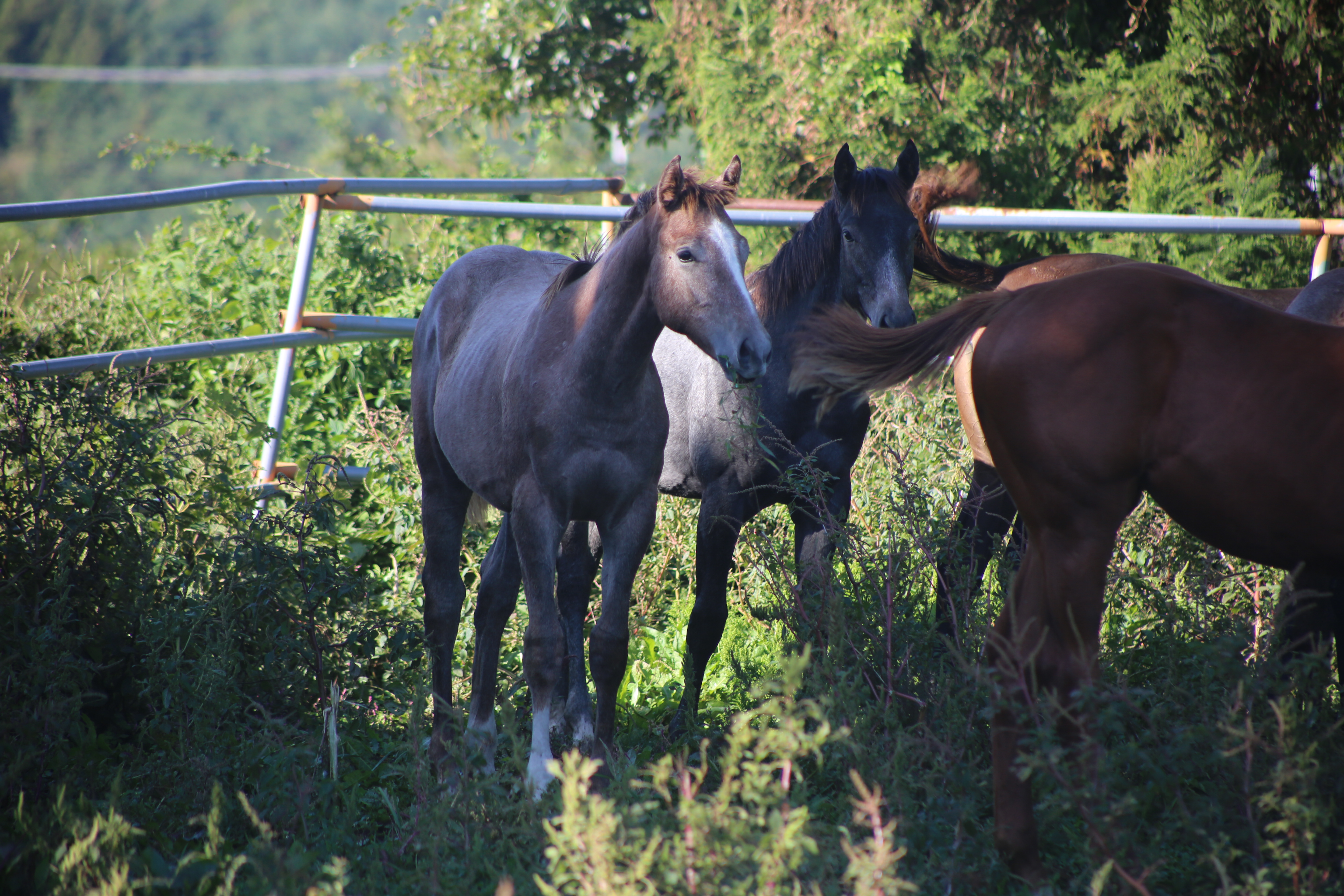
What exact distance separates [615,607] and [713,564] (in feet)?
2.45

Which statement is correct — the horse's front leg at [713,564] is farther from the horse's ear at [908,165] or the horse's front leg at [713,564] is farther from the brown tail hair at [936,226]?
the horse's ear at [908,165]

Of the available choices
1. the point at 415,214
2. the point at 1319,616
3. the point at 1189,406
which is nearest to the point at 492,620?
the point at 1189,406

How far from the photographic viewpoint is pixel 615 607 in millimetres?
3406

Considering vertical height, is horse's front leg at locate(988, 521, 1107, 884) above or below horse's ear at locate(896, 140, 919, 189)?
below

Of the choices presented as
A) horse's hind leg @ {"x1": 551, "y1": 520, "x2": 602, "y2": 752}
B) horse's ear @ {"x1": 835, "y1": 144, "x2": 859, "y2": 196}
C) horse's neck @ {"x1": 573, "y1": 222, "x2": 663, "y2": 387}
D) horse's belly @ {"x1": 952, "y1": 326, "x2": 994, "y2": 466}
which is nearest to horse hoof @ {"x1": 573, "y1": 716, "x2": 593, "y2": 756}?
horse's hind leg @ {"x1": 551, "y1": 520, "x2": 602, "y2": 752}

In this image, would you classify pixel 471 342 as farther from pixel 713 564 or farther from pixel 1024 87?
pixel 1024 87

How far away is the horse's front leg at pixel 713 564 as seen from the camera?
4.04m

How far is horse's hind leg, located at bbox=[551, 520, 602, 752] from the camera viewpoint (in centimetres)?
391

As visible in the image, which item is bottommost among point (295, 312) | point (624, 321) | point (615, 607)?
point (615, 607)

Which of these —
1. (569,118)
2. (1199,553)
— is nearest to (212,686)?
(1199,553)

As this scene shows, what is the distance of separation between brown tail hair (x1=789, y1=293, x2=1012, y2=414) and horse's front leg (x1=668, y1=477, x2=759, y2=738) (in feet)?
3.70

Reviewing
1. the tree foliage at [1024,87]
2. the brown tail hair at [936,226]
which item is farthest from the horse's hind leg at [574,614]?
the tree foliage at [1024,87]

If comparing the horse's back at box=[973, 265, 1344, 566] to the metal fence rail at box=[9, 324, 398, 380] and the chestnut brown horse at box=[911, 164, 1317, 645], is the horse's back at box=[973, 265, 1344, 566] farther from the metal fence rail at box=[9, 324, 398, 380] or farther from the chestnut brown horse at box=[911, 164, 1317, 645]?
the metal fence rail at box=[9, 324, 398, 380]

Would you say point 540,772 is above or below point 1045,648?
below
